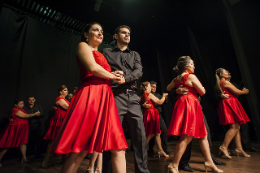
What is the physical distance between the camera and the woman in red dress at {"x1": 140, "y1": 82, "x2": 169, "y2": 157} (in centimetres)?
325

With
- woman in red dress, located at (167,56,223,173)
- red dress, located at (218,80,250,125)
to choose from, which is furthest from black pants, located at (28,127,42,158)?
red dress, located at (218,80,250,125)

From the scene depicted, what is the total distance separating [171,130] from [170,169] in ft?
1.45

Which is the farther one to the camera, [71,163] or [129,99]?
[129,99]

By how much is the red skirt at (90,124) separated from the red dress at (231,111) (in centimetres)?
254

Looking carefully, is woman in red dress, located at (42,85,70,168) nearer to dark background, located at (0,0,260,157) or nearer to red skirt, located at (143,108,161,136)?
dark background, located at (0,0,260,157)

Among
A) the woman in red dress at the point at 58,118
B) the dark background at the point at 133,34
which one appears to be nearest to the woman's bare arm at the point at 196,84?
the woman in red dress at the point at 58,118

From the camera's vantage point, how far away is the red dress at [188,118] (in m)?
1.79

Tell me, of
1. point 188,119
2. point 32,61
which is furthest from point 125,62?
point 32,61

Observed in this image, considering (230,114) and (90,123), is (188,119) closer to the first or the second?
(90,123)

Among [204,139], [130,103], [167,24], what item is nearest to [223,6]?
[167,24]

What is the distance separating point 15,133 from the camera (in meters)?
3.41

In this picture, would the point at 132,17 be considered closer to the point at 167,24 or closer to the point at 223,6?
the point at 167,24

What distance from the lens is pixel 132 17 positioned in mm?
4875

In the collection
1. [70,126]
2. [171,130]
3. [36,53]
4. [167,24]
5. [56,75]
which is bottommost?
[171,130]
